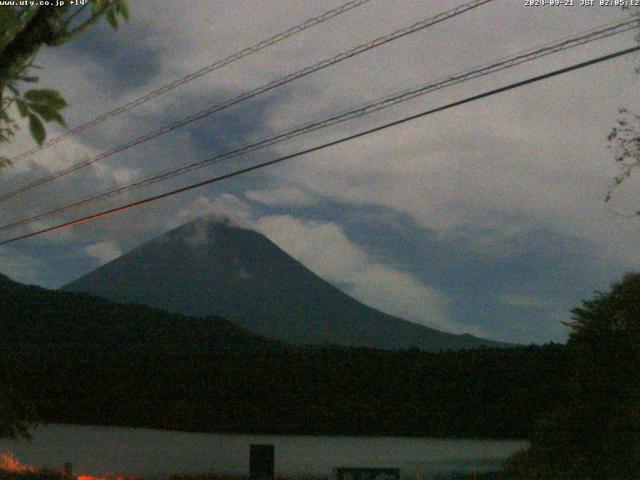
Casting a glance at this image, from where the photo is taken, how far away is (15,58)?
410 centimetres

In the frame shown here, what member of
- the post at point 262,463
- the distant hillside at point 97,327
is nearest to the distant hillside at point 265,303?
the distant hillside at point 97,327

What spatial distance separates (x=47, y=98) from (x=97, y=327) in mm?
46495

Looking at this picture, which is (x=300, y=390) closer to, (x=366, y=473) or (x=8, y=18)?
(x=366, y=473)

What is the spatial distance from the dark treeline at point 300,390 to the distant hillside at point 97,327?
28.2ft

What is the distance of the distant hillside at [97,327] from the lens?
44750 millimetres

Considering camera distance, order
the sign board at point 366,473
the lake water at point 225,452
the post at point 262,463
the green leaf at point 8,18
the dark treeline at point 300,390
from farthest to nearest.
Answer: the dark treeline at point 300,390
the lake water at point 225,452
the post at point 262,463
the sign board at point 366,473
the green leaf at point 8,18

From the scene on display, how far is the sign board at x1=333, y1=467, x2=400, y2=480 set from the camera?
A: 31.6ft

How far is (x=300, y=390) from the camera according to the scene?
3003cm

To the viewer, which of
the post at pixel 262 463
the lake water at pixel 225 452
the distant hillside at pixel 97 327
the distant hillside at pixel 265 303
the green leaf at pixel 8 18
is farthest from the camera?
the distant hillside at pixel 265 303

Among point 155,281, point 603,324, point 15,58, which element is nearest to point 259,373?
point 603,324

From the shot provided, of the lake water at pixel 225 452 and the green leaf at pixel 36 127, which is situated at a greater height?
the lake water at pixel 225 452

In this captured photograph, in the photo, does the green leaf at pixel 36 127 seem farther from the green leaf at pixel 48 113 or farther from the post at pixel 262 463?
the post at pixel 262 463

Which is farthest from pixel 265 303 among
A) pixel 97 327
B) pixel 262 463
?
pixel 262 463

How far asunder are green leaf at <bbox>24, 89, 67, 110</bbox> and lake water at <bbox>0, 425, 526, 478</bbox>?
13.2m
